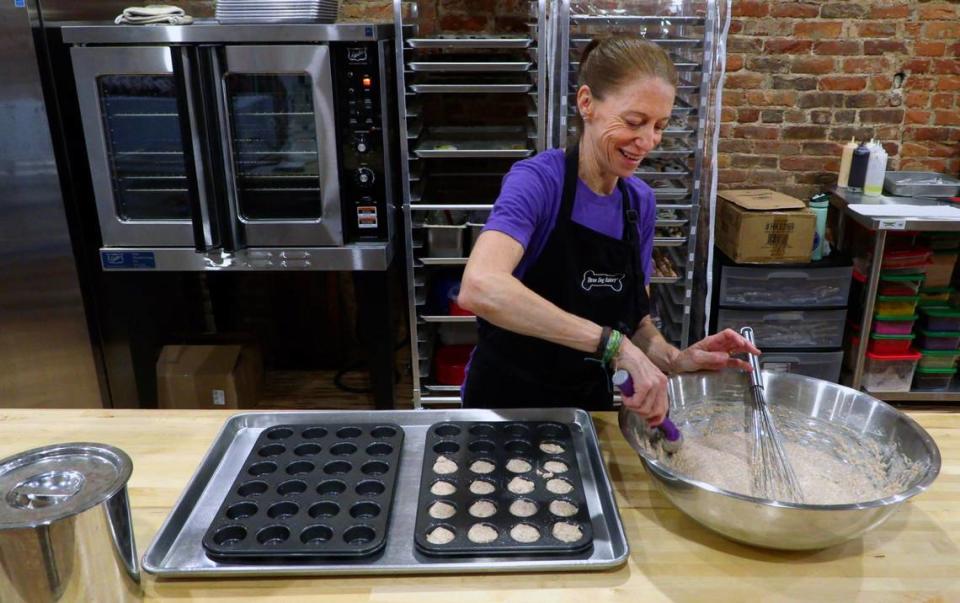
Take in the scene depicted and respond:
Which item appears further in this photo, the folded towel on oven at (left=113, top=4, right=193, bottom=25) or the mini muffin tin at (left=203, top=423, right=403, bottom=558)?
the folded towel on oven at (left=113, top=4, right=193, bottom=25)

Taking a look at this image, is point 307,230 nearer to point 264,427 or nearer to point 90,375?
point 90,375

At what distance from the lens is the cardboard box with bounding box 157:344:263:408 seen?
3.00 m

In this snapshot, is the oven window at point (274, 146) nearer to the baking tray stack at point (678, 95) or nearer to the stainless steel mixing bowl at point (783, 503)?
the baking tray stack at point (678, 95)

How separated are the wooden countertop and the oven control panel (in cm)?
154

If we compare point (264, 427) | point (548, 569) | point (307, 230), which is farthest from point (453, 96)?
point (548, 569)

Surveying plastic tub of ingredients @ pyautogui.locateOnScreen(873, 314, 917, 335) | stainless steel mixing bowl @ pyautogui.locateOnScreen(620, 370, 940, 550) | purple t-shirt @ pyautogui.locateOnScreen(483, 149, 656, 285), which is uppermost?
purple t-shirt @ pyautogui.locateOnScreen(483, 149, 656, 285)

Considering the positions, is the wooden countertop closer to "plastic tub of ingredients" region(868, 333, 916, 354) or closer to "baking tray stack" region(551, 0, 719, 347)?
"baking tray stack" region(551, 0, 719, 347)

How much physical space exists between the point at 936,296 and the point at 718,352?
229cm

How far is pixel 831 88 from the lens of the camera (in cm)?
331

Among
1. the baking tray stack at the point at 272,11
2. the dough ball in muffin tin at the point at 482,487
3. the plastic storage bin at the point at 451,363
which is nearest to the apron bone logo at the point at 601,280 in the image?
the dough ball in muffin tin at the point at 482,487

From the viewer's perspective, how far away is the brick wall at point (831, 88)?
3215mm

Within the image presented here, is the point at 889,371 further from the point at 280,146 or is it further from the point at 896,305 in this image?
the point at 280,146

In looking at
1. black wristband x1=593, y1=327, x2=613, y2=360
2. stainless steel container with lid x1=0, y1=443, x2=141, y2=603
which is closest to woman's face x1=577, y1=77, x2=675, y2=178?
black wristband x1=593, y1=327, x2=613, y2=360

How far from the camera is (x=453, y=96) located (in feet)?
10.7
